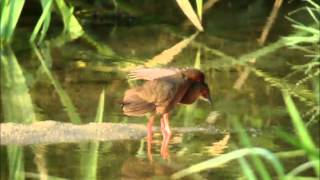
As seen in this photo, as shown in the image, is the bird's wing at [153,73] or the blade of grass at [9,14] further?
the blade of grass at [9,14]

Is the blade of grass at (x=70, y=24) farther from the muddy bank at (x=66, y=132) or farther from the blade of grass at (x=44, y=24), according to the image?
the muddy bank at (x=66, y=132)

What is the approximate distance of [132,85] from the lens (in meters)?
4.04

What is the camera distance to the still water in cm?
305

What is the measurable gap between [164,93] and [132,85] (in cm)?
103

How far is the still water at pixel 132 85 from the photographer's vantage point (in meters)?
3.05

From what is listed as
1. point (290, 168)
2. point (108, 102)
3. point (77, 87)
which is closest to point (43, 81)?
point (77, 87)

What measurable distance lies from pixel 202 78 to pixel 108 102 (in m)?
0.78

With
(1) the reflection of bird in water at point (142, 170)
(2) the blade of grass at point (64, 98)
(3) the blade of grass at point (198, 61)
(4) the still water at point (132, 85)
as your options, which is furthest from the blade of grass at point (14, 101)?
(3) the blade of grass at point (198, 61)

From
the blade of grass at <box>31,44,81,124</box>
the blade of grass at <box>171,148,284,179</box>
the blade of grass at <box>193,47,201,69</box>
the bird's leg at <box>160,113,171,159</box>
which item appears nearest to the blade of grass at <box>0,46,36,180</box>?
the blade of grass at <box>31,44,81,124</box>

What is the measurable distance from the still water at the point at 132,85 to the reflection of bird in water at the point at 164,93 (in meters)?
0.16

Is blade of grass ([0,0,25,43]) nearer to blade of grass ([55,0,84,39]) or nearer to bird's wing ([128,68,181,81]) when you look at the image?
blade of grass ([55,0,84,39])

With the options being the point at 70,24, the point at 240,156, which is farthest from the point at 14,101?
the point at 240,156

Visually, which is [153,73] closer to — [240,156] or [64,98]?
[64,98]

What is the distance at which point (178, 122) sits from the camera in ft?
11.6
